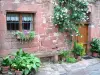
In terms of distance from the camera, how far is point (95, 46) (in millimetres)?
10930

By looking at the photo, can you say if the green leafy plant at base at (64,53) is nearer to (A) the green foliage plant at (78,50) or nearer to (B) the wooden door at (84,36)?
(A) the green foliage plant at (78,50)

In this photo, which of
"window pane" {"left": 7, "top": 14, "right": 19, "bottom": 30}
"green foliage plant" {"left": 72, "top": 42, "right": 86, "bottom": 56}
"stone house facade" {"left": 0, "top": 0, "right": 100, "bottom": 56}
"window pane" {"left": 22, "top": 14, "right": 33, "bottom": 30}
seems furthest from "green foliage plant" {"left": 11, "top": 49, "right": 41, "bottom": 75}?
"green foliage plant" {"left": 72, "top": 42, "right": 86, "bottom": 56}

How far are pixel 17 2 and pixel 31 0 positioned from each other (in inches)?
24.4

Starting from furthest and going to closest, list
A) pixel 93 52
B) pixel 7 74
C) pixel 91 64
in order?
pixel 93 52, pixel 91 64, pixel 7 74

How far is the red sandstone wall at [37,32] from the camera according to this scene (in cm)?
857

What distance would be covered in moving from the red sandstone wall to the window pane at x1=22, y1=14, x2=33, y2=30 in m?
0.23

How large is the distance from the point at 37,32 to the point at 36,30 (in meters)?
0.09

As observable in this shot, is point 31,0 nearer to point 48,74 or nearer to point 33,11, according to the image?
point 33,11

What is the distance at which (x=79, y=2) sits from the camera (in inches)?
390

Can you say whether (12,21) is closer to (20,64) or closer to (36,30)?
(36,30)

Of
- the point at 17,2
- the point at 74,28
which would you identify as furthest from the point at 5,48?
the point at 74,28

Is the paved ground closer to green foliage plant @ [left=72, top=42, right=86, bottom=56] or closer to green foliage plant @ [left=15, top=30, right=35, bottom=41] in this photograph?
green foliage plant @ [left=72, top=42, right=86, bottom=56]

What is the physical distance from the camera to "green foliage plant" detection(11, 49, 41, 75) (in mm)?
7673

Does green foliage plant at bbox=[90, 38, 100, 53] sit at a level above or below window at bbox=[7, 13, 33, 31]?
below
